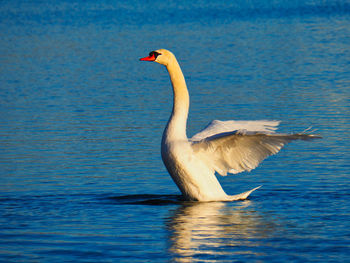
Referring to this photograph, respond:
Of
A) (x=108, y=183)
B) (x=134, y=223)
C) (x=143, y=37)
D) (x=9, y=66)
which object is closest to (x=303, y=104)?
(x=108, y=183)

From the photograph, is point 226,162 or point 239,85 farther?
Answer: point 239,85

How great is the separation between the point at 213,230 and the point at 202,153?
1.62m

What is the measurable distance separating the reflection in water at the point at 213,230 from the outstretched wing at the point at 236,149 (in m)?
0.56

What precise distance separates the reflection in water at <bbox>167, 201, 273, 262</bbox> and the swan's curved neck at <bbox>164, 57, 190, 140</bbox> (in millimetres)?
1002

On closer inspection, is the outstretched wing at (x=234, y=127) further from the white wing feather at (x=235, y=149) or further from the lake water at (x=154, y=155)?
the lake water at (x=154, y=155)

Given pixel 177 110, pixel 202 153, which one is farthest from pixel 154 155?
pixel 202 153

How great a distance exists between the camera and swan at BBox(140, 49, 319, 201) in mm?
9578

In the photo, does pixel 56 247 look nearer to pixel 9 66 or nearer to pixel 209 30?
pixel 9 66

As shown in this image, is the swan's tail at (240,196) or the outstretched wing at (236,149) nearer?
the outstretched wing at (236,149)

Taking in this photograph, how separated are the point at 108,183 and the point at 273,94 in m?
9.09

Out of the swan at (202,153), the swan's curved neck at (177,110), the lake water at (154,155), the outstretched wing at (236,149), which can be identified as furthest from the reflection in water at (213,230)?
the swan's curved neck at (177,110)

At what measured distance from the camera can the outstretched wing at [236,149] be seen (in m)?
9.35

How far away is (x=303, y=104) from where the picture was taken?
17.5 m

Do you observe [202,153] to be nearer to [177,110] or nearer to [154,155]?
[177,110]
